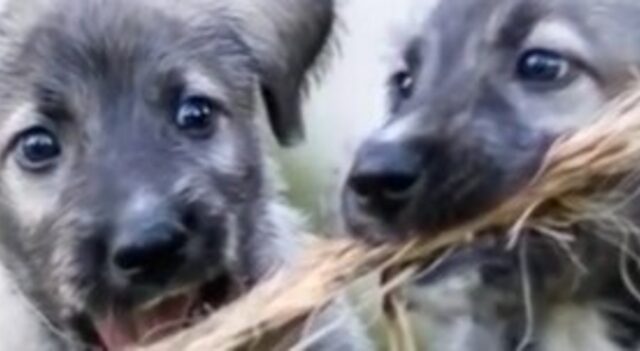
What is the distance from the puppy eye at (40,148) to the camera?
2.59 m

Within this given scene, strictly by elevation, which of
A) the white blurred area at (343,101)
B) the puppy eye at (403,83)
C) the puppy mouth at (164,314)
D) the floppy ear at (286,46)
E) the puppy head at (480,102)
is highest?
the puppy head at (480,102)

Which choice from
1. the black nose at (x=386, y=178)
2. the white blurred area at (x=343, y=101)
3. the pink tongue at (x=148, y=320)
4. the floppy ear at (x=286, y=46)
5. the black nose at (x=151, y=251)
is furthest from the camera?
the white blurred area at (x=343, y=101)

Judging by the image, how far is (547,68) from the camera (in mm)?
2391

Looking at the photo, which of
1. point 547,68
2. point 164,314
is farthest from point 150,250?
point 547,68

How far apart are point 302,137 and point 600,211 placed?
658 millimetres

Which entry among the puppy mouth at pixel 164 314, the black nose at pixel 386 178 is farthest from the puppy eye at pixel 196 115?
the black nose at pixel 386 178

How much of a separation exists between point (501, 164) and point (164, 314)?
18.6 inches

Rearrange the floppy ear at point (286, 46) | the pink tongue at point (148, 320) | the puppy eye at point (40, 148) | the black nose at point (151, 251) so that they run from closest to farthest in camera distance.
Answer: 1. the black nose at point (151, 251)
2. the pink tongue at point (148, 320)
3. the puppy eye at point (40, 148)
4. the floppy ear at point (286, 46)

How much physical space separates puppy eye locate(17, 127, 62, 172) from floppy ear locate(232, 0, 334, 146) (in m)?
0.32

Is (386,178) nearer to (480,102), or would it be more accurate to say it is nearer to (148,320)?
(480,102)

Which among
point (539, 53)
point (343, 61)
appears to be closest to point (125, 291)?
point (539, 53)

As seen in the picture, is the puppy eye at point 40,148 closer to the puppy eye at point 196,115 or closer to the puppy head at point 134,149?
the puppy head at point 134,149

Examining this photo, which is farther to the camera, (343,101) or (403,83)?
(343,101)

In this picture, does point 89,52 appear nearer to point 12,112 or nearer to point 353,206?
point 12,112
